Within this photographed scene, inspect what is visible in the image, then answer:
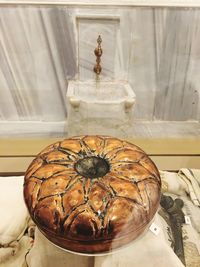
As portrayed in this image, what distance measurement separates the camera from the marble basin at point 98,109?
71.2 inches

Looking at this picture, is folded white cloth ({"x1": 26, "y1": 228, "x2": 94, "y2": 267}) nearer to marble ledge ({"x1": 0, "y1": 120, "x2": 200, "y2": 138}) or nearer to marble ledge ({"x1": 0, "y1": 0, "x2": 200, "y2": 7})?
marble ledge ({"x1": 0, "y1": 120, "x2": 200, "y2": 138})

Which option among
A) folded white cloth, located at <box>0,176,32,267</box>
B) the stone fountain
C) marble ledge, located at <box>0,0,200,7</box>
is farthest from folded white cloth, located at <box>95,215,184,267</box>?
marble ledge, located at <box>0,0,200,7</box>

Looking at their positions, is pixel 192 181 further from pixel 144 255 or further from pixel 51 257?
pixel 51 257

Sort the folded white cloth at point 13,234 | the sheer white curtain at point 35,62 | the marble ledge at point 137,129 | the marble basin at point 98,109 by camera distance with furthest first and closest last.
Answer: the marble ledge at point 137,129 < the sheer white curtain at point 35,62 < the marble basin at point 98,109 < the folded white cloth at point 13,234

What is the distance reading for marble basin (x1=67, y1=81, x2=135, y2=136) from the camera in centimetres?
181

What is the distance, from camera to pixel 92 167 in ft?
3.00

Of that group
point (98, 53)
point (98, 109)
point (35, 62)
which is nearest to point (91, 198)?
point (98, 109)

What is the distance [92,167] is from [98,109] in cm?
96

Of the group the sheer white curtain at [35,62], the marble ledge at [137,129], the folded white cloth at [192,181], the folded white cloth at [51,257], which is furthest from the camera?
the marble ledge at [137,129]

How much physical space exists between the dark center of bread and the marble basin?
2.37 ft

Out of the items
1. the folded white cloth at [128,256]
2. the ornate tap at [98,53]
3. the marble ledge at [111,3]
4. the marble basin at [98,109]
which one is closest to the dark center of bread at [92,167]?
the folded white cloth at [128,256]

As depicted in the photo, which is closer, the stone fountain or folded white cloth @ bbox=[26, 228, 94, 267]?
folded white cloth @ bbox=[26, 228, 94, 267]

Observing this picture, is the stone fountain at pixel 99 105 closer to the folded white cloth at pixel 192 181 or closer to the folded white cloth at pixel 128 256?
the folded white cloth at pixel 192 181

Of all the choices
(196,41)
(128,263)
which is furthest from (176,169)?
(196,41)
